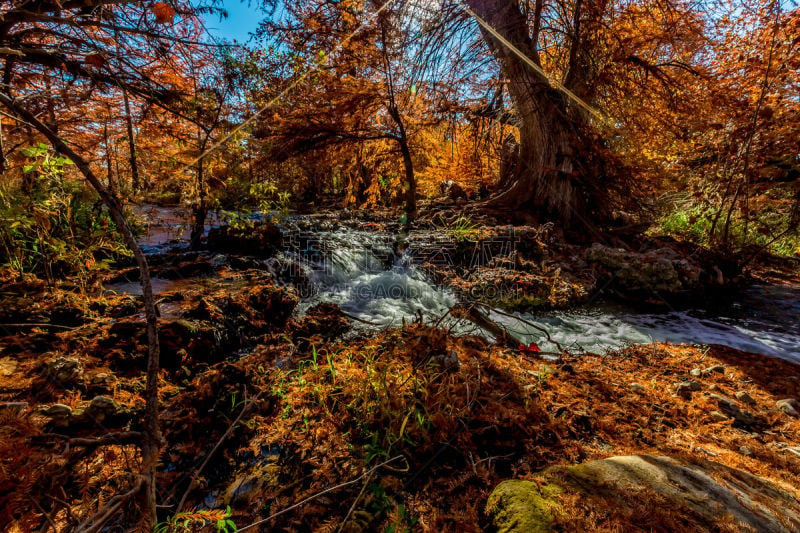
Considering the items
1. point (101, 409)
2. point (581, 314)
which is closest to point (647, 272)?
point (581, 314)

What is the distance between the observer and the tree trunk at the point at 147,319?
90cm

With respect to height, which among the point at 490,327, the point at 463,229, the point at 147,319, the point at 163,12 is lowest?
the point at 490,327

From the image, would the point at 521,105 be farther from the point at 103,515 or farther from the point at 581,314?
the point at 103,515

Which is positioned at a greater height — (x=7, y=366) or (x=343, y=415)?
(x=7, y=366)

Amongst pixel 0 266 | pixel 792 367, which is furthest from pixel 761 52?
pixel 0 266

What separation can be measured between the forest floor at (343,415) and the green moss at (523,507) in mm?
55

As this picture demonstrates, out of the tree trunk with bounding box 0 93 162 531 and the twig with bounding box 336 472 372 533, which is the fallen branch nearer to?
the twig with bounding box 336 472 372 533

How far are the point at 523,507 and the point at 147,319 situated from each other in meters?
1.38

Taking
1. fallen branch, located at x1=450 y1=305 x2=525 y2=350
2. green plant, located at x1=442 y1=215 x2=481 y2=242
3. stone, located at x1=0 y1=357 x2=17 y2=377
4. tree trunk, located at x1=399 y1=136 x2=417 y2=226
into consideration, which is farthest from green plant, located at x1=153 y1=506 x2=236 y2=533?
tree trunk, located at x1=399 y1=136 x2=417 y2=226

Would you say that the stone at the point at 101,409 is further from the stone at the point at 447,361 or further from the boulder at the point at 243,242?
the boulder at the point at 243,242

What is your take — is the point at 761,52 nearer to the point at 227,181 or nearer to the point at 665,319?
the point at 665,319

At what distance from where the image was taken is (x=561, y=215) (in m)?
6.19

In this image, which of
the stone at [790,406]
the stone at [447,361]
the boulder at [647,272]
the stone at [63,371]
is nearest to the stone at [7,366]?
the stone at [63,371]

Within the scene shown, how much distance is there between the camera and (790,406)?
1892 mm
